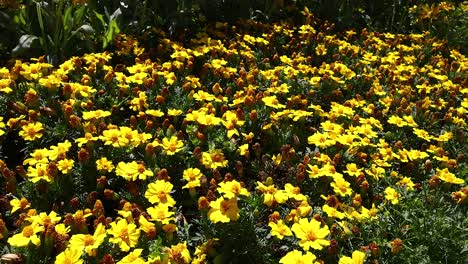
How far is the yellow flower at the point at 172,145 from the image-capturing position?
2.58 meters

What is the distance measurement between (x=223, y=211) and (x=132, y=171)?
0.52 meters

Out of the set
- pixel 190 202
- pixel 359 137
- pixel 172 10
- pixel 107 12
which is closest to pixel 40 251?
pixel 190 202

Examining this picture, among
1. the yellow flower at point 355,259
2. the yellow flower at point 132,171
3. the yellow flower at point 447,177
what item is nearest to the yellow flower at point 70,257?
the yellow flower at point 132,171

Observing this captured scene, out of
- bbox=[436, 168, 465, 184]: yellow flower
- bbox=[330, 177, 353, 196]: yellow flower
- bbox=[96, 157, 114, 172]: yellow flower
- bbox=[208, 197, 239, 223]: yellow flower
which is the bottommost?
bbox=[436, 168, 465, 184]: yellow flower

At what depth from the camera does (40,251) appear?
6.52 ft

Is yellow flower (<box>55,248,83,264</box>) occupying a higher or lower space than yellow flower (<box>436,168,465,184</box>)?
higher

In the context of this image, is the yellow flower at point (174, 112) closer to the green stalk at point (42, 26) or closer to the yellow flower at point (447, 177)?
the green stalk at point (42, 26)

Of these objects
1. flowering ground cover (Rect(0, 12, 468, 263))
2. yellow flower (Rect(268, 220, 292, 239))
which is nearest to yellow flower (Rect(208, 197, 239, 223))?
flowering ground cover (Rect(0, 12, 468, 263))

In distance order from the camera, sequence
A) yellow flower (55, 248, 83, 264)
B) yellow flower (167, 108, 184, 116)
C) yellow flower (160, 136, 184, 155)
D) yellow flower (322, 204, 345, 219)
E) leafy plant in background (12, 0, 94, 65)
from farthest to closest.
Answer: leafy plant in background (12, 0, 94, 65), yellow flower (167, 108, 184, 116), yellow flower (160, 136, 184, 155), yellow flower (322, 204, 345, 219), yellow flower (55, 248, 83, 264)

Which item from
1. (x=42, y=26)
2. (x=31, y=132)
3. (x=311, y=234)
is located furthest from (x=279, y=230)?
(x=42, y=26)

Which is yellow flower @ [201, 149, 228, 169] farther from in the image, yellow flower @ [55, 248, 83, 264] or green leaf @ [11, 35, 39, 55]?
green leaf @ [11, 35, 39, 55]

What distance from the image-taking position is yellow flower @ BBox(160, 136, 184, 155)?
8.47ft

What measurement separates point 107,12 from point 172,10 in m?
0.59

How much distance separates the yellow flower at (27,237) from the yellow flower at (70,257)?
0.49 feet
